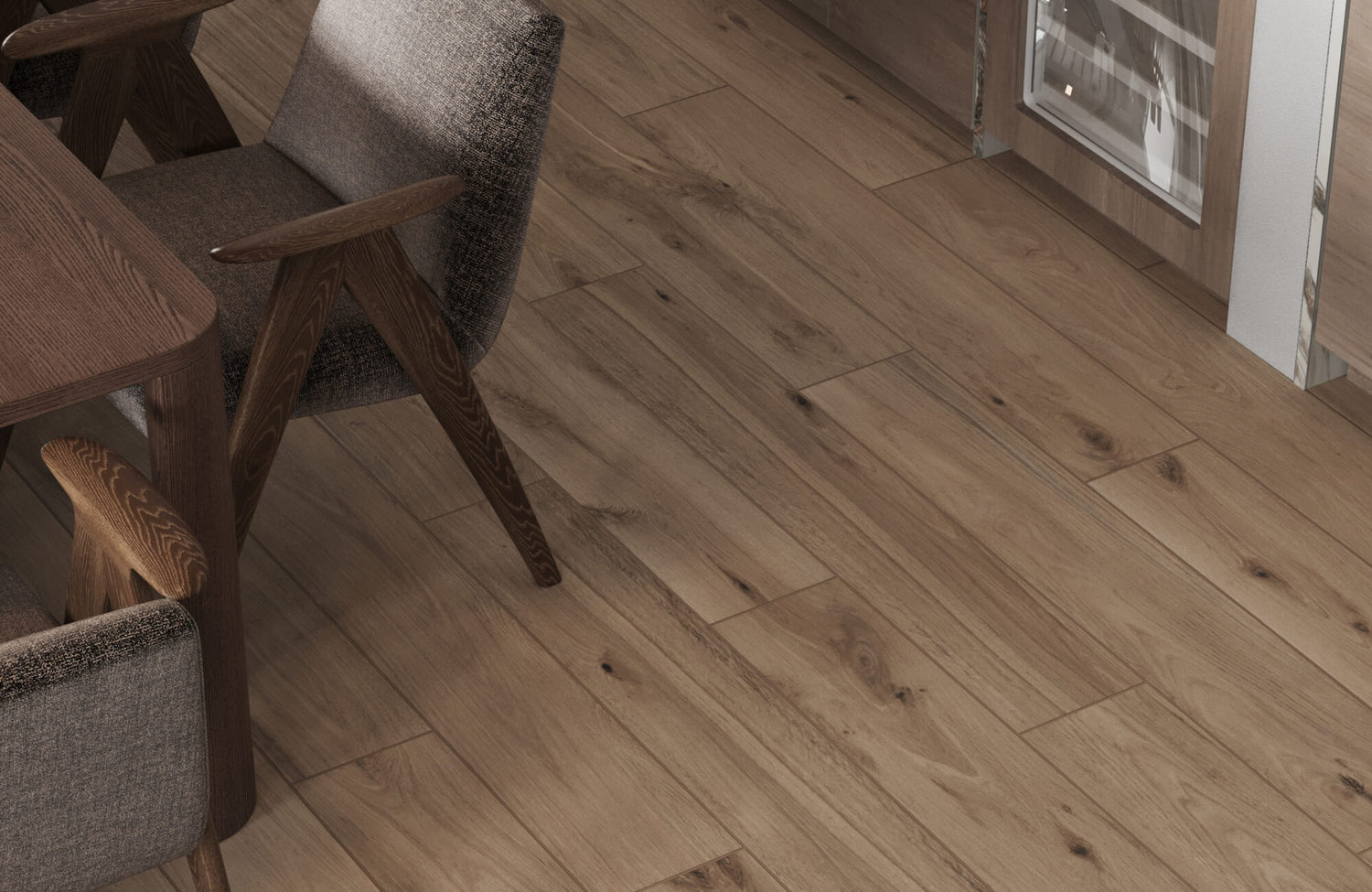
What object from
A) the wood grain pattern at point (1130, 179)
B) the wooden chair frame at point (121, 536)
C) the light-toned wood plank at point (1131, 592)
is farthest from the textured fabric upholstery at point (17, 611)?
the wood grain pattern at point (1130, 179)

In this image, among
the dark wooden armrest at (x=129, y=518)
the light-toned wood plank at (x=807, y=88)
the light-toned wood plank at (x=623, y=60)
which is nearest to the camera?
the dark wooden armrest at (x=129, y=518)

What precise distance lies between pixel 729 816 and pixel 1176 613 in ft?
2.19

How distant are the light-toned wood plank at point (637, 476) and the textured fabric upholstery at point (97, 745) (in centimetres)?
95

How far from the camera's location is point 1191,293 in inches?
115

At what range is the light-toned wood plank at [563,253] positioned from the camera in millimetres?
3006

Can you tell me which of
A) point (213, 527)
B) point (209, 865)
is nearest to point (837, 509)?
point (213, 527)

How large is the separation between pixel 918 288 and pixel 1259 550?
76 cm

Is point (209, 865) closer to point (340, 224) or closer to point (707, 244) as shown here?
point (340, 224)

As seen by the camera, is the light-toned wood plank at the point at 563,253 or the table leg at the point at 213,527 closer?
the table leg at the point at 213,527

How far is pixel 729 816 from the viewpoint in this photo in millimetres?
2102

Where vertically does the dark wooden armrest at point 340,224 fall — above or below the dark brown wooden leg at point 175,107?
above

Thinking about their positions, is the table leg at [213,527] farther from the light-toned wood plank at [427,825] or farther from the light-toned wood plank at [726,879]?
the light-toned wood plank at [726,879]

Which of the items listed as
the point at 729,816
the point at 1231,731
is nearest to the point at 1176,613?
the point at 1231,731

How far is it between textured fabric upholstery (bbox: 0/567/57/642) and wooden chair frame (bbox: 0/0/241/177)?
78 centimetres
